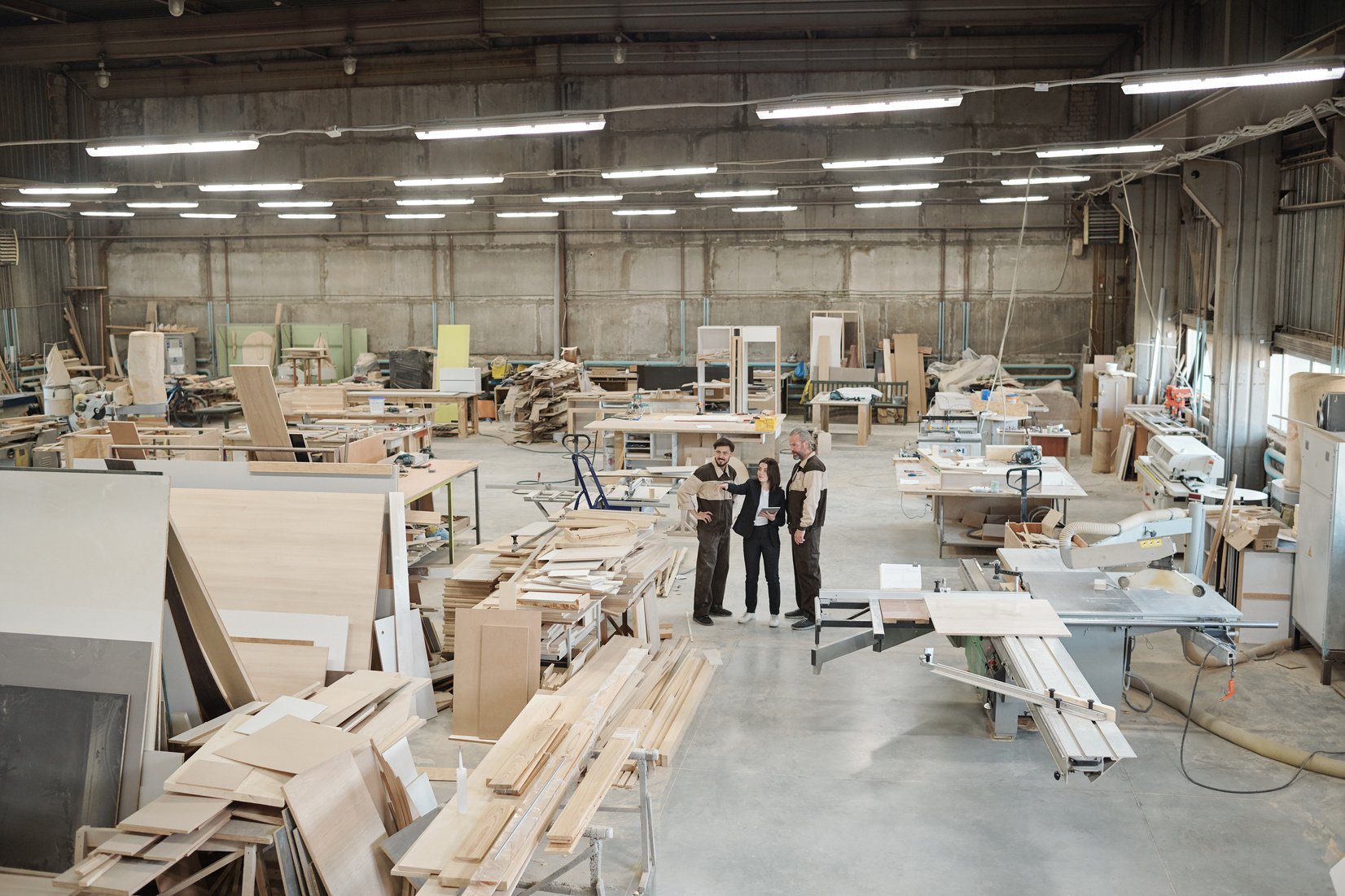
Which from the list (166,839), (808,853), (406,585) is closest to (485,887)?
(166,839)

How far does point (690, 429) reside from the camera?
13.4m

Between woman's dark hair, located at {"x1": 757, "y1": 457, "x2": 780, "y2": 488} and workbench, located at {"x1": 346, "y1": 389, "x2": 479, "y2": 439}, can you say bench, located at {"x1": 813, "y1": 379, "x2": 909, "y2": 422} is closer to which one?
workbench, located at {"x1": 346, "y1": 389, "x2": 479, "y2": 439}

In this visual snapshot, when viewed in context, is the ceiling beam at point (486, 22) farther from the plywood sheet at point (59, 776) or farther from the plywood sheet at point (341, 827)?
the plywood sheet at point (341, 827)

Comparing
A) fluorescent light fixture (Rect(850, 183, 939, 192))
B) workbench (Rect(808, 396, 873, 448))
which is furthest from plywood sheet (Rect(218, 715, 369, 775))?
fluorescent light fixture (Rect(850, 183, 939, 192))

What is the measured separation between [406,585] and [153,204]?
52.2 feet

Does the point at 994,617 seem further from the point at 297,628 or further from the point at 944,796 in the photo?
the point at 297,628

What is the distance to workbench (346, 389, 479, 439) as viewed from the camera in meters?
18.5

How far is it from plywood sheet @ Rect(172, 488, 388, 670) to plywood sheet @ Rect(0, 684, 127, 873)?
1792 mm

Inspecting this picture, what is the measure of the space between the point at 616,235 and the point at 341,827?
19051 mm

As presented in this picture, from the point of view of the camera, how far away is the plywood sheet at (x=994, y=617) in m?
5.91

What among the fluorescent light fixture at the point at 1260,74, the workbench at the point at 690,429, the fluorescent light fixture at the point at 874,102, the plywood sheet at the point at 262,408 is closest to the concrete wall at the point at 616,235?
the workbench at the point at 690,429

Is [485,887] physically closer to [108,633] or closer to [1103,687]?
[108,633]

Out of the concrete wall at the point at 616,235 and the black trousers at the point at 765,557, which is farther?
the concrete wall at the point at 616,235

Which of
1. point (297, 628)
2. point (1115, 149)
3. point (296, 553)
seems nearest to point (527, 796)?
point (297, 628)
